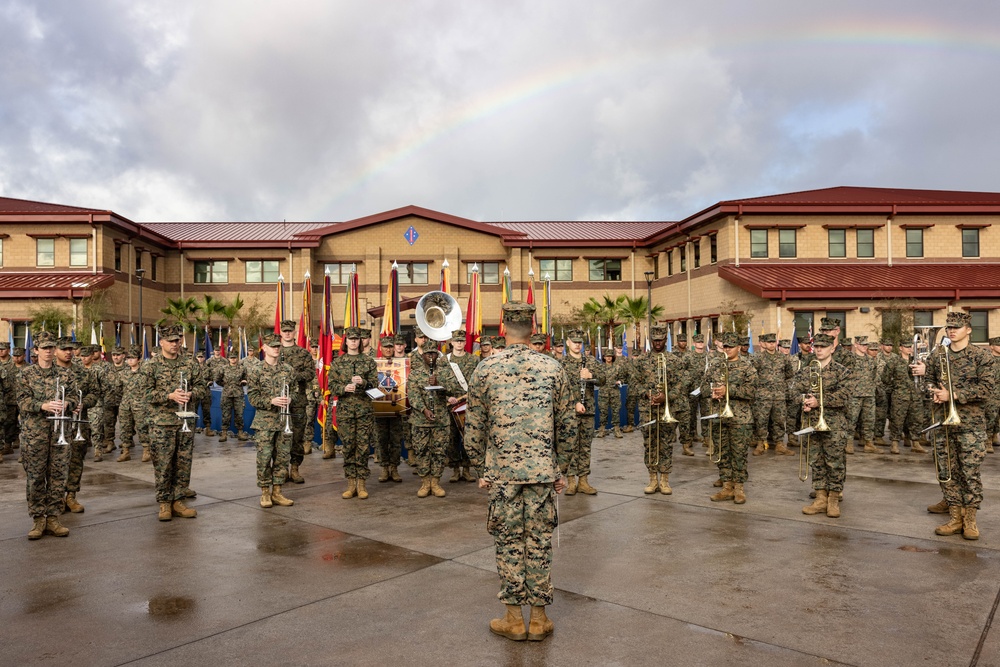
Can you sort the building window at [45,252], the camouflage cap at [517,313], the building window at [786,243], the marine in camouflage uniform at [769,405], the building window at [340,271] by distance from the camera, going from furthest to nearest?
the building window at [340,271], the building window at [45,252], the building window at [786,243], the marine in camouflage uniform at [769,405], the camouflage cap at [517,313]

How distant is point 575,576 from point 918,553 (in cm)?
349

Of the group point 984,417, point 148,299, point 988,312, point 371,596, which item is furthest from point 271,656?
point 148,299

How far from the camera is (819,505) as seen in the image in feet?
27.3

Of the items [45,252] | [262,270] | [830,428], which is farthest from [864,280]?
[45,252]

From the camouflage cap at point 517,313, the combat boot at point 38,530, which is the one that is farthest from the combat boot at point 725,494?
the combat boot at point 38,530

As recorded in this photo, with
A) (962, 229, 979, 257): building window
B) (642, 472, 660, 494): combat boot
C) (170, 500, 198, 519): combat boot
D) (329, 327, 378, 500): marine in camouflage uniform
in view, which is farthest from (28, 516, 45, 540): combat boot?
(962, 229, 979, 257): building window

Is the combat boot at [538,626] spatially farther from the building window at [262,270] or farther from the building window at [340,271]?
the building window at [262,270]

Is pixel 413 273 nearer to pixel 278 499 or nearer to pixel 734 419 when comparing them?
pixel 278 499

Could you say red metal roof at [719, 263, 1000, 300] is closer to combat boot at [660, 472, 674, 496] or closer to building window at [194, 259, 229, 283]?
combat boot at [660, 472, 674, 496]

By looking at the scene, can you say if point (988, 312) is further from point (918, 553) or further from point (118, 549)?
point (118, 549)

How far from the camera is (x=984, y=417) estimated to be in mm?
7340

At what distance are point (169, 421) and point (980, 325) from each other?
34.4 metres

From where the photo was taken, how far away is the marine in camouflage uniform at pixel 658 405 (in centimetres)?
957

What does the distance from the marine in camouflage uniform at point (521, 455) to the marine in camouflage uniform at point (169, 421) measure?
4748 mm
